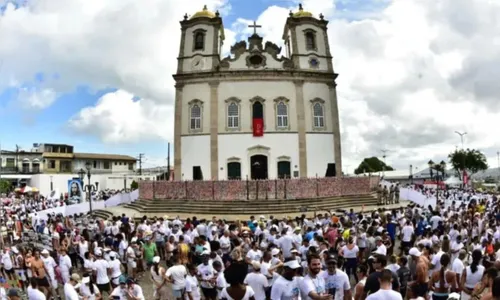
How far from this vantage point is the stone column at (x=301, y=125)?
41.8 meters

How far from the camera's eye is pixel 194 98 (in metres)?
42.7

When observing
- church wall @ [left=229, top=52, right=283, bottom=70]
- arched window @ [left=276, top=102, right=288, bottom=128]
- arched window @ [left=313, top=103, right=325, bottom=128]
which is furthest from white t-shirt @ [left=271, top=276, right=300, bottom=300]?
church wall @ [left=229, top=52, right=283, bottom=70]

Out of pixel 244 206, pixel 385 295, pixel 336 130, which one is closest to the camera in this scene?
pixel 385 295

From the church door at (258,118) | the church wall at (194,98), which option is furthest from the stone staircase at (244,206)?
the church door at (258,118)

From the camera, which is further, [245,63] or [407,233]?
[245,63]

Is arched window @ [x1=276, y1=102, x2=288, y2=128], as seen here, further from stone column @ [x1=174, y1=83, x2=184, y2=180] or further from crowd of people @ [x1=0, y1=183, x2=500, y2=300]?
crowd of people @ [x1=0, y1=183, x2=500, y2=300]

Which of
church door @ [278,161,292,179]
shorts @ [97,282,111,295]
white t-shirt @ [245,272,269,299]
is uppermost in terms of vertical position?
church door @ [278,161,292,179]

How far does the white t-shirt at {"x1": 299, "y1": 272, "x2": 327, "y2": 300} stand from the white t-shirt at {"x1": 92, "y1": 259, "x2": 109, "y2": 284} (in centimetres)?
608

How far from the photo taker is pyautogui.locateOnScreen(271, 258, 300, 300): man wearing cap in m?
7.26

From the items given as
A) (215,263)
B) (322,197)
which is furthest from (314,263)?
(322,197)

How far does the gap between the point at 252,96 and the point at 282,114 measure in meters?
2.87

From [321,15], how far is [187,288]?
39.4 meters

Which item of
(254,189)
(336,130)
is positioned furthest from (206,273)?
(336,130)

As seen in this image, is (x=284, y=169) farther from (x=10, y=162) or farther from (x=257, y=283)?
(x=10, y=162)
